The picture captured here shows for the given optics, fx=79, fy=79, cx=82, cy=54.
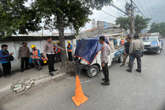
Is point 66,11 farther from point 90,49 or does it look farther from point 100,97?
point 100,97

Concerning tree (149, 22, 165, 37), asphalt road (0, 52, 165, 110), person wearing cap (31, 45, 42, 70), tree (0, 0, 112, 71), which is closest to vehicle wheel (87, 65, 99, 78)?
asphalt road (0, 52, 165, 110)

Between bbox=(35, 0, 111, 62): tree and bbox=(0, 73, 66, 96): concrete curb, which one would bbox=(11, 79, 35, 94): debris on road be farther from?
bbox=(35, 0, 111, 62): tree

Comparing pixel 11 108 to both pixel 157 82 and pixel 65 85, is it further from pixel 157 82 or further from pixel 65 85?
pixel 157 82

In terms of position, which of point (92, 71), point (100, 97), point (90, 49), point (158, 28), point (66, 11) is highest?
point (158, 28)

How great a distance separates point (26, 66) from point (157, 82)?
21.7 ft

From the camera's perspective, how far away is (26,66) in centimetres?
487

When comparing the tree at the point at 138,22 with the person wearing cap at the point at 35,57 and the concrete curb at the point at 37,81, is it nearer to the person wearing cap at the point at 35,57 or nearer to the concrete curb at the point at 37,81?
the person wearing cap at the point at 35,57

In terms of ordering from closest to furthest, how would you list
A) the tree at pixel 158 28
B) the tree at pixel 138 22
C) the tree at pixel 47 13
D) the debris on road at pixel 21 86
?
the tree at pixel 47 13 → the debris on road at pixel 21 86 → the tree at pixel 138 22 → the tree at pixel 158 28

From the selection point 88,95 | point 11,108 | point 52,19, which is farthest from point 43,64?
point 88,95

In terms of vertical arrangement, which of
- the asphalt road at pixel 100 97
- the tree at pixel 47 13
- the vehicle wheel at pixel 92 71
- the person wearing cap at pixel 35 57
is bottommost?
the asphalt road at pixel 100 97

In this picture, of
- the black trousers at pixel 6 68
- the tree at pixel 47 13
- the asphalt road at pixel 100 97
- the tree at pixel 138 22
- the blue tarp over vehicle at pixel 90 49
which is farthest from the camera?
the tree at pixel 138 22

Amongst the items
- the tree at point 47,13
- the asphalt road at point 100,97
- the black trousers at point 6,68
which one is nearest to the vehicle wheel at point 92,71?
the asphalt road at point 100,97

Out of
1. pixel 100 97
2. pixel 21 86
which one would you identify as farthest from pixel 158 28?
pixel 21 86

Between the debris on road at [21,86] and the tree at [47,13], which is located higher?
the tree at [47,13]
